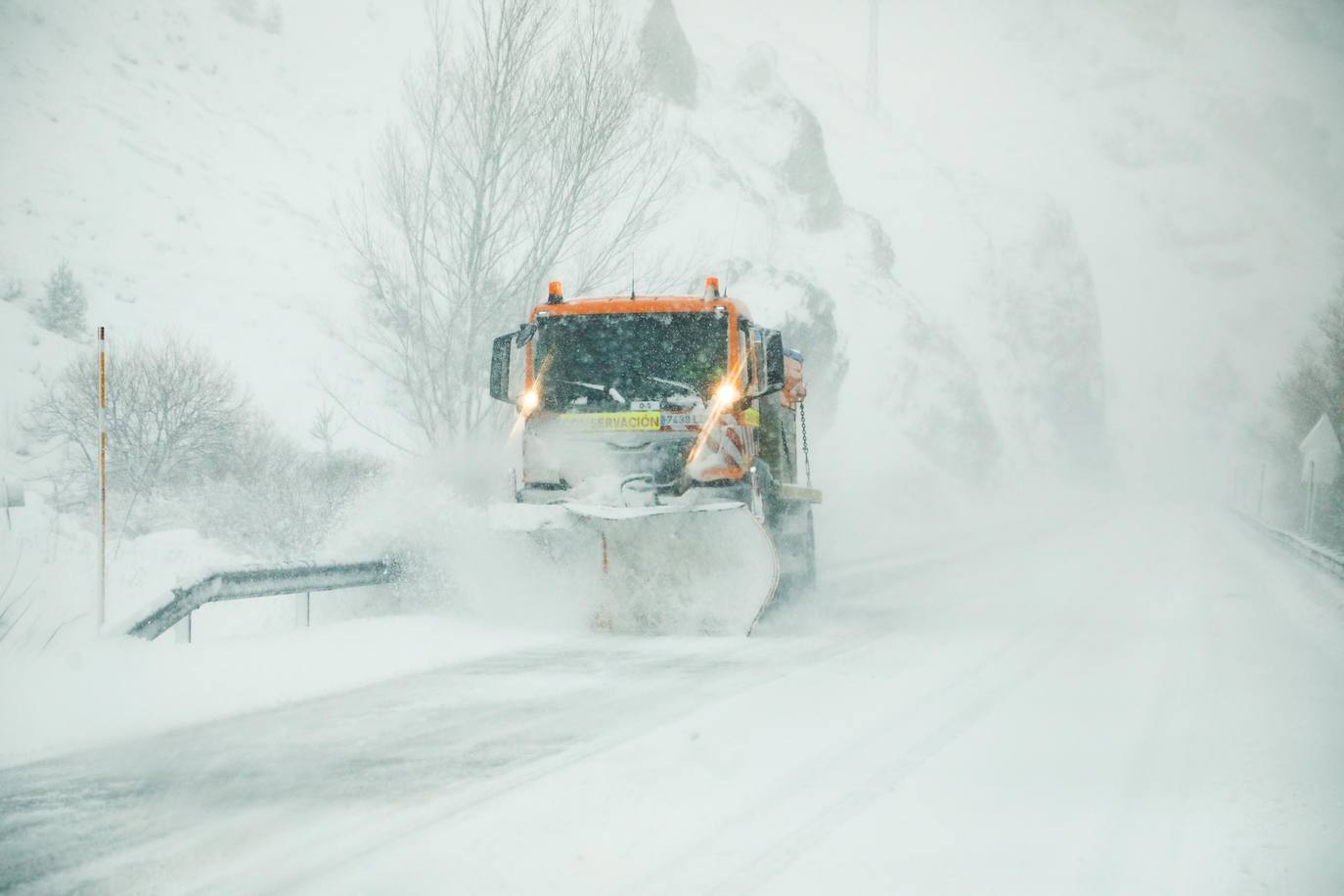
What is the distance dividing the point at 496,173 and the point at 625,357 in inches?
279

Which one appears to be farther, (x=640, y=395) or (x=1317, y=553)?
Result: (x=1317, y=553)

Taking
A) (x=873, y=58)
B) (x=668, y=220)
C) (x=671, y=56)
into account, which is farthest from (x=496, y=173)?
(x=873, y=58)

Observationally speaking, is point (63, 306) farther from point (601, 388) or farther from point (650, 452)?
point (650, 452)

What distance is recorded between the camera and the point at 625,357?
9508mm

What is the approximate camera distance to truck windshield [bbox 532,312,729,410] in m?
9.32

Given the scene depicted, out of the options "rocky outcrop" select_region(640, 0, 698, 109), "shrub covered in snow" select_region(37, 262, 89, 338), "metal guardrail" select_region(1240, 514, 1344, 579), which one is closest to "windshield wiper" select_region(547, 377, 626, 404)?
"metal guardrail" select_region(1240, 514, 1344, 579)

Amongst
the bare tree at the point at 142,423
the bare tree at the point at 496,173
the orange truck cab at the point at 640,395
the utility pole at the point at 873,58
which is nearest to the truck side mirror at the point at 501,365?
the orange truck cab at the point at 640,395

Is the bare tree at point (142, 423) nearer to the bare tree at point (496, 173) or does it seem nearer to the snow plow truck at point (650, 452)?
the bare tree at point (496, 173)

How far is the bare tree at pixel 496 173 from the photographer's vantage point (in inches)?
612

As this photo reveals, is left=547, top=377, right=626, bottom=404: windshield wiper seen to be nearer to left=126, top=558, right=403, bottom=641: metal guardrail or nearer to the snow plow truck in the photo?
the snow plow truck

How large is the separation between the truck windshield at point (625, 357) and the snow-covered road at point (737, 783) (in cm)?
224

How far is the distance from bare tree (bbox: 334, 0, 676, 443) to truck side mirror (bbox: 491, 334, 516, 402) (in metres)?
6.06

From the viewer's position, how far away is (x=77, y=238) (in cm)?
3322

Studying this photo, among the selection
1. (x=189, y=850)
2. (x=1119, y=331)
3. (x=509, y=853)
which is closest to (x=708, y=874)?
(x=509, y=853)
